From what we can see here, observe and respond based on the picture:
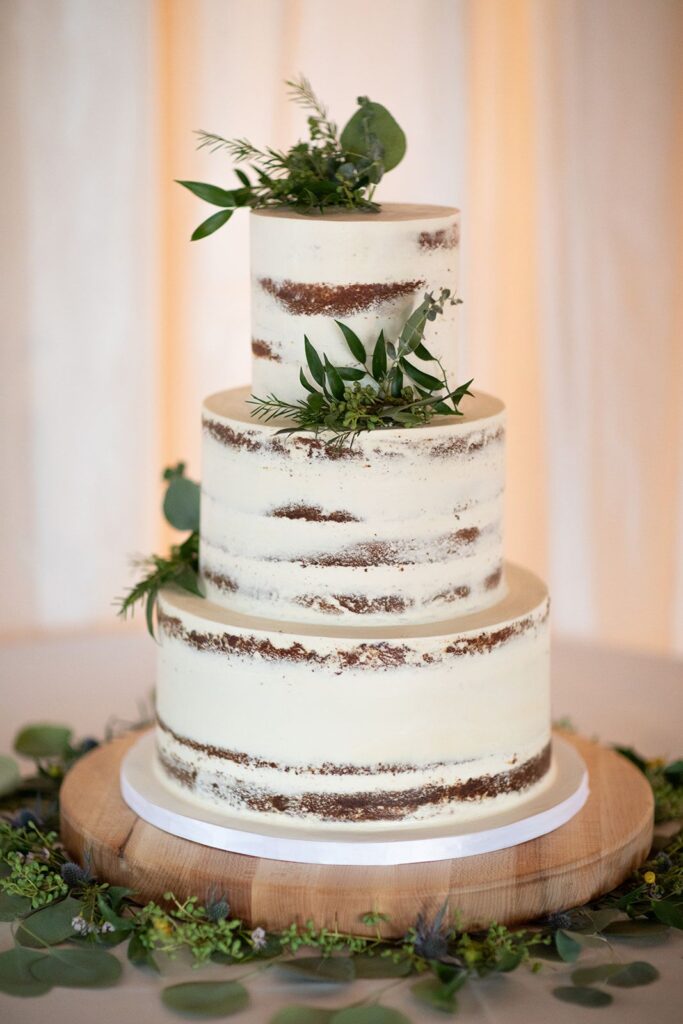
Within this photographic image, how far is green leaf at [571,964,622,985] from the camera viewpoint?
153 centimetres

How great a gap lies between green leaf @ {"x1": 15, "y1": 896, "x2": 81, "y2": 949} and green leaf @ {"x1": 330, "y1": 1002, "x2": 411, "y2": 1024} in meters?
0.38

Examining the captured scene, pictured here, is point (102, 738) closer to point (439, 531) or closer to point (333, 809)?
point (333, 809)

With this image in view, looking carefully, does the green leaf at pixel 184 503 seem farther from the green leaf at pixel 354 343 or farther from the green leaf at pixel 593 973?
the green leaf at pixel 593 973

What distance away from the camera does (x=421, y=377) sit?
1.67 m

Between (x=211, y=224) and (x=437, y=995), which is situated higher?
(x=211, y=224)

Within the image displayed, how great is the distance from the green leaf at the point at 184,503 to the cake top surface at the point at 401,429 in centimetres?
14

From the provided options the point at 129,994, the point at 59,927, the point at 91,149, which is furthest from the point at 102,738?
the point at 91,149

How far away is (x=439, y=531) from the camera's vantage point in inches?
66.6

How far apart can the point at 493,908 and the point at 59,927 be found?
0.52 m

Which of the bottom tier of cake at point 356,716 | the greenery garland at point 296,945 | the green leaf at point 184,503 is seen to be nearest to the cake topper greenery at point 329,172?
the green leaf at point 184,503

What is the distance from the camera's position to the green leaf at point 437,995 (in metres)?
1.46

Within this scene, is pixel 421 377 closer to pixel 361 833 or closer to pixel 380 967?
pixel 361 833

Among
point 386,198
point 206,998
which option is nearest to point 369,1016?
point 206,998

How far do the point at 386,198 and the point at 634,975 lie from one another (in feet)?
6.27
